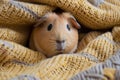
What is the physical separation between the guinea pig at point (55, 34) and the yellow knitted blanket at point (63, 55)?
3cm

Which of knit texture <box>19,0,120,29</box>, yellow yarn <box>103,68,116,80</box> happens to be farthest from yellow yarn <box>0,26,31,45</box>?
yellow yarn <box>103,68,116,80</box>

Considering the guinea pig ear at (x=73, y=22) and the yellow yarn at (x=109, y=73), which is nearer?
the yellow yarn at (x=109, y=73)

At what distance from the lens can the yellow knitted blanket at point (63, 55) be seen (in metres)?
0.74

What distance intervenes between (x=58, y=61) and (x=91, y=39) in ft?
0.69

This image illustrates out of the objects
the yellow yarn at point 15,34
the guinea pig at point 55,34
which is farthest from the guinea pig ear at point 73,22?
the yellow yarn at point 15,34

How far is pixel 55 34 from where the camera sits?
888 millimetres

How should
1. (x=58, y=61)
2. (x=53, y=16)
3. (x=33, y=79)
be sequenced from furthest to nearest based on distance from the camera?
(x=53, y=16) → (x=58, y=61) → (x=33, y=79)

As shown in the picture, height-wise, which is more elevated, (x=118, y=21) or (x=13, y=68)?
(x=118, y=21)

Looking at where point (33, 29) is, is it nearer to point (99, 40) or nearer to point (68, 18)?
point (68, 18)

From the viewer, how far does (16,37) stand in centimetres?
93

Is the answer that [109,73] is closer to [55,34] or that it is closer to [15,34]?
[55,34]

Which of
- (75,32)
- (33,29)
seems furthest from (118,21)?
(33,29)

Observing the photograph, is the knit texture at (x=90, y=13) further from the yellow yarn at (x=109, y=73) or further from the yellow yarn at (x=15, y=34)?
the yellow yarn at (x=109, y=73)

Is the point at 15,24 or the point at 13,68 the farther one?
the point at 15,24
